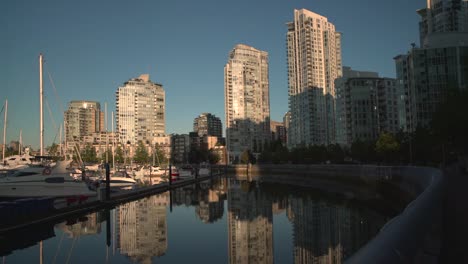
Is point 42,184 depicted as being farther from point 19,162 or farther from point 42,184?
point 19,162

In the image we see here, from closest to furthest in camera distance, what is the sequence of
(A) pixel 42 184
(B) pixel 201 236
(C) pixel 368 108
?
(B) pixel 201 236
(A) pixel 42 184
(C) pixel 368 108

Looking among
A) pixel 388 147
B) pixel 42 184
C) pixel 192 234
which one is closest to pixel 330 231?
pixel 192 234

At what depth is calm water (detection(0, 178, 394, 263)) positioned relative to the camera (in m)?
18.9

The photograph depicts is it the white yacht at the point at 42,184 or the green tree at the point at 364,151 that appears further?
the green tree at the point at 364,151

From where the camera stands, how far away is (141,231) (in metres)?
26.5

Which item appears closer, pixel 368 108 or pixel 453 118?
pixel 453 118

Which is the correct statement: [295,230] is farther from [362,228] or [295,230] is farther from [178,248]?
[178,248]

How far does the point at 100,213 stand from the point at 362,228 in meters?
21.1

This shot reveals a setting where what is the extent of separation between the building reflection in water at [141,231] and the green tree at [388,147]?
202 ft

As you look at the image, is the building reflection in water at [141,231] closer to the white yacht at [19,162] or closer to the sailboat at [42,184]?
the sailboat at [42,184]

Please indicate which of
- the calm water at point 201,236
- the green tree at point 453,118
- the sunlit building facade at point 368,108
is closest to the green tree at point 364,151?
the green tree at point 453,118

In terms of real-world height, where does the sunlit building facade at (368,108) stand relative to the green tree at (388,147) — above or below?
above

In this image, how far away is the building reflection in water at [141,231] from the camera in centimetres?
1998

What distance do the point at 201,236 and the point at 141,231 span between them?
4345 millimetres
